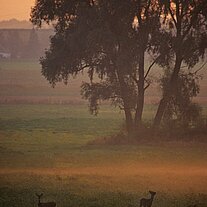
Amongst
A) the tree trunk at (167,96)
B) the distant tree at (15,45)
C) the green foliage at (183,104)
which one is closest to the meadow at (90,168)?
the tree trunk at (167,96)

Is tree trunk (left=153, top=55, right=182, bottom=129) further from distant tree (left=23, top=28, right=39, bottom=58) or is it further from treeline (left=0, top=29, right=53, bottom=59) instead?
distant tree (left=23, top=28, right=39, bottom=58)

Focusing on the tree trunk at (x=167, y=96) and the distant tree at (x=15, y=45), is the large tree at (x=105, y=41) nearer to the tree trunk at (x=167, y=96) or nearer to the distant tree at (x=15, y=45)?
the tree trunk at (x=167, y=96)

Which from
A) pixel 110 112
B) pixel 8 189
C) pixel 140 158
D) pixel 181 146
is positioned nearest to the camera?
pixel 8 189

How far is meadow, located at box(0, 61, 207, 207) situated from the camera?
18.6 metres

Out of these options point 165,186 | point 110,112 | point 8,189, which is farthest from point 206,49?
point 110,112

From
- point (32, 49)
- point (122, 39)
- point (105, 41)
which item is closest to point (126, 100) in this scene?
point (122, 39)

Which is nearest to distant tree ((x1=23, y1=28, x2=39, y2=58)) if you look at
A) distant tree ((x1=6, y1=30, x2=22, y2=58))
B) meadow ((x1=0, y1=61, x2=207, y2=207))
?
distant tree ((x1=6, y1=30, x2=22, y2=58))

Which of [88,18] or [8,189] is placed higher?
[88,18]

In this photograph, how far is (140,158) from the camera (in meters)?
26.4

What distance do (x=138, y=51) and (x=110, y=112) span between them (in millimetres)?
23762

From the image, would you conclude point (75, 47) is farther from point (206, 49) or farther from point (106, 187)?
point (106, 187)

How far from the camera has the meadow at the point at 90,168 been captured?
61.0ft

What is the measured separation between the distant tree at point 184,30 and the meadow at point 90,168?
20.4 ft

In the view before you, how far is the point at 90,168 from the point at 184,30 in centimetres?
1417
